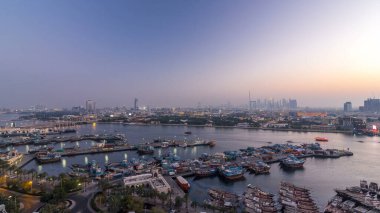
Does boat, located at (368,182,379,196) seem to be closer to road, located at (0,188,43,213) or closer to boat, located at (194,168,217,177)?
boat, located at (194,168,217,177)

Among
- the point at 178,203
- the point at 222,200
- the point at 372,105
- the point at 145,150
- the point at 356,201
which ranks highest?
the point at 372,105

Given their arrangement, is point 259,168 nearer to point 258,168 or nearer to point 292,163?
point 258,168

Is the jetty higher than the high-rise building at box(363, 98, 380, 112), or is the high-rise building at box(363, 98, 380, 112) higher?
the high-rise building at box(363, 98, 380, 112)

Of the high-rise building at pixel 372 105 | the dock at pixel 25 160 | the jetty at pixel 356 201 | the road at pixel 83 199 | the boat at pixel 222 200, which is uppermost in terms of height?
the high-rise building at pixel 372 105

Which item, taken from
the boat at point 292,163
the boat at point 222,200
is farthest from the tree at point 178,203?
the boat at point 292,163

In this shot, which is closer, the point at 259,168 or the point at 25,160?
the point at 259,168

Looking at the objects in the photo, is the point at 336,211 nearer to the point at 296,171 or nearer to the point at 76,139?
the point at 296,171

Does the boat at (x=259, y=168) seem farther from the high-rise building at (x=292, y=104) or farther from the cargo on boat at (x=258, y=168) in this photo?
the high-rise building at (x=292, y=104)

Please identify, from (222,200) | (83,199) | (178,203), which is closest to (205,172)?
(222,200)

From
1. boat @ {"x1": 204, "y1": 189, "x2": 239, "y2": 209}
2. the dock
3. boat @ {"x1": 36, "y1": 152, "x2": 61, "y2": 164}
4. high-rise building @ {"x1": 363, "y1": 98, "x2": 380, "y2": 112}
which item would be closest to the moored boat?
boat @ {"x1": 204, "y1": 189, "x2": 239, "y2": 209}
